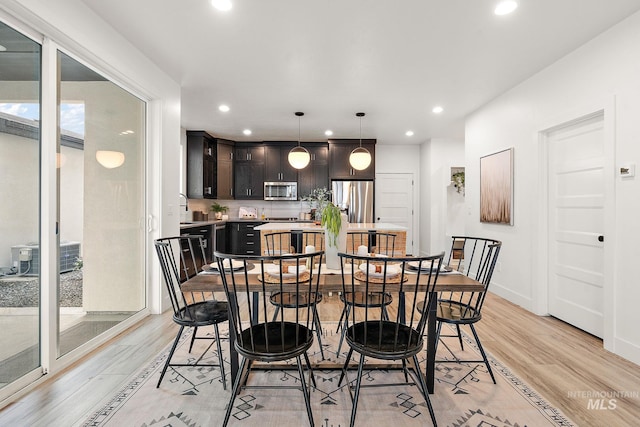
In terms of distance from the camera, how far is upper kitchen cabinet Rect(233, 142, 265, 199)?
22.6ft

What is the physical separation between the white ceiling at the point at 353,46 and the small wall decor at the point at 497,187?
2.72 feet

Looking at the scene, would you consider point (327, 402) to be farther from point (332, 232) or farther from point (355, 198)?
point (355, 198)

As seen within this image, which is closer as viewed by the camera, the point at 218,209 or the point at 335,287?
the point at 335,287

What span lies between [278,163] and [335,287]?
211 inches

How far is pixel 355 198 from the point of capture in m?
6.66

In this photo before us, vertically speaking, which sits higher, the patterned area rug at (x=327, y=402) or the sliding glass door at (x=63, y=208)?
the sliding glass door at (x=63, y=208)

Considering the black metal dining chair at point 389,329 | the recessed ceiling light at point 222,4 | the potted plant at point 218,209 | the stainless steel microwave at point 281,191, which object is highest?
the recessed ceiling light at point 222,4

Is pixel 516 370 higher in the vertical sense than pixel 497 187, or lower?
lower

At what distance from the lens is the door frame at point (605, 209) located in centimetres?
254

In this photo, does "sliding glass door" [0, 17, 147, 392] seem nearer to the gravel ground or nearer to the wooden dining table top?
the gravel ground

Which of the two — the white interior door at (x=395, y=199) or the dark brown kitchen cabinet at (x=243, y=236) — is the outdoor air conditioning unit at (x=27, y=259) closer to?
the dark brown kitchen cabinet at (x=243, y=236)

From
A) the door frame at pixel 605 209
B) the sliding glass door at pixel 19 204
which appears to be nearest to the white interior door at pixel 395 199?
the door frame at pixel 605 209

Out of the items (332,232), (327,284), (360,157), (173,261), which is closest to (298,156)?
(360,157)

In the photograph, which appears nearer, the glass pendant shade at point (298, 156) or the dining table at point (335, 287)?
the dining table at point (335, 287)
